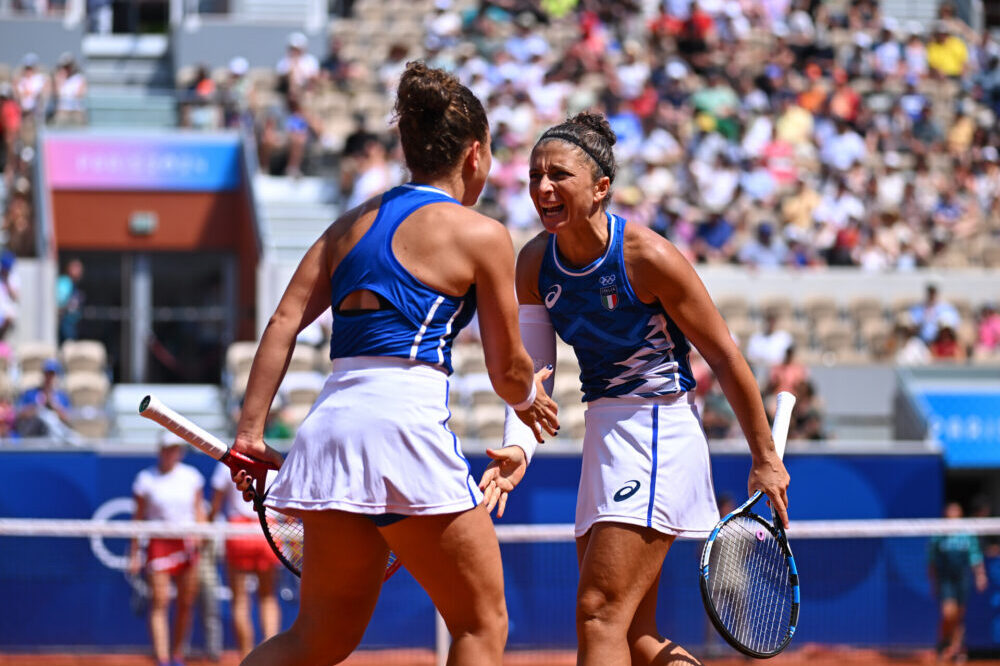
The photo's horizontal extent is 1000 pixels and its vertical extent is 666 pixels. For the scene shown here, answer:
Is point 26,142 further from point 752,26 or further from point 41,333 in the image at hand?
→ point 752,26

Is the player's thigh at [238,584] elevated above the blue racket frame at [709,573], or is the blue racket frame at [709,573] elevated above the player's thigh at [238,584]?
the blue racket frame at [709,573]

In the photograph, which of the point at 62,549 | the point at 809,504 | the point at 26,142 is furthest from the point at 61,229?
the point at 809,504

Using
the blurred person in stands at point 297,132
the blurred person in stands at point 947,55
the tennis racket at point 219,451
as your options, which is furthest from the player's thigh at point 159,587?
the blurred person in stands at point 947,55

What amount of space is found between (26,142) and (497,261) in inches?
561

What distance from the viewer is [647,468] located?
176 inches

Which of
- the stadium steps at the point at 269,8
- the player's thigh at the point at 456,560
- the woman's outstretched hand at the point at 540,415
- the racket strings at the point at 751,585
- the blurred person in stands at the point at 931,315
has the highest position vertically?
the stadium steps at the point at 269,8

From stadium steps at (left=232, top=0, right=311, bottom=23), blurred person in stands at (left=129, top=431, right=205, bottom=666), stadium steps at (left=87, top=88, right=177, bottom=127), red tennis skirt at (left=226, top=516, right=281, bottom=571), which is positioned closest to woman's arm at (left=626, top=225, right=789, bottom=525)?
red tennis skirt at (left=226, top=516, right=281, bottom=571)

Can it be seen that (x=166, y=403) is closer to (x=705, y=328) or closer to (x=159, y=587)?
(x=159, y=587)

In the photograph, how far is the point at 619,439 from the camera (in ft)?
14.9

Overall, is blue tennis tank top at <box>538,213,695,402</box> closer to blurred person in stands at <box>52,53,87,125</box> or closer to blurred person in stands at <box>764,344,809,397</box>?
blurred person in stands at <box>764,344,809,397</box>

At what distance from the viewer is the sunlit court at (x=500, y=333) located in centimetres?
391

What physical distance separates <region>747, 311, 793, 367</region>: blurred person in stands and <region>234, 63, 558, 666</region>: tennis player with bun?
10098 mm

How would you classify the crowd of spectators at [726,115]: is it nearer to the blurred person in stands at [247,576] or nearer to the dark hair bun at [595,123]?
the blurred person in stands at [247,576]

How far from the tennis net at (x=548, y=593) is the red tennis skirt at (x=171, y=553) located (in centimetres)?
15
